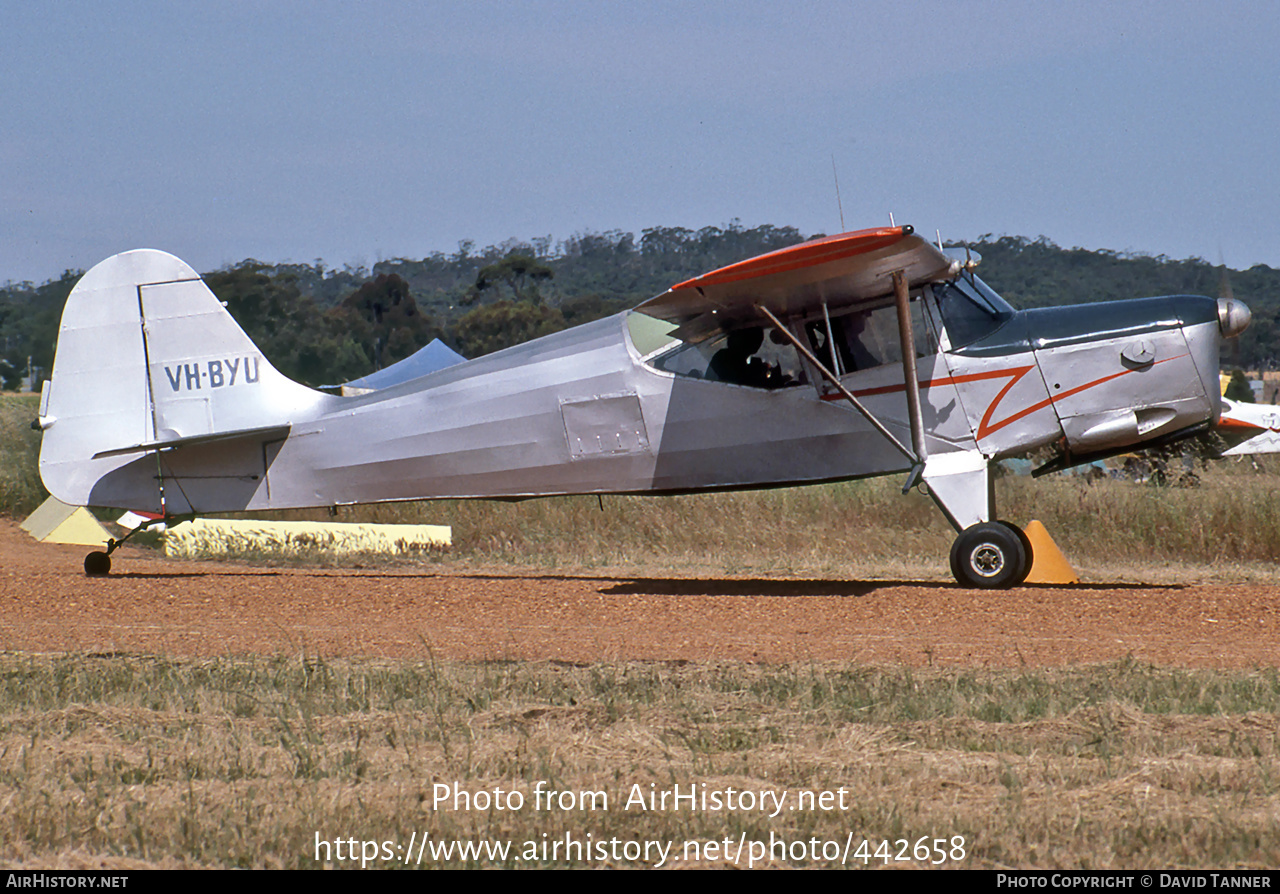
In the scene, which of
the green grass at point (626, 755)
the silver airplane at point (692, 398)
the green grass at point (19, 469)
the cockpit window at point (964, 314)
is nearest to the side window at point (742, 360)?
the silver airplane at point (692, 398)

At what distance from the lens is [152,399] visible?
11359 millimetres

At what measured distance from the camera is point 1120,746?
5.16 meters

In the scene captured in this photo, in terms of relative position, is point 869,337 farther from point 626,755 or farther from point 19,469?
point 19,469

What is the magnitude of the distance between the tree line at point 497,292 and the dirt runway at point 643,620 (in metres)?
3.36

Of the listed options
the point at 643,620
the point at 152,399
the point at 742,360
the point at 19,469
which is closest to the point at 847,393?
the point at 742,360

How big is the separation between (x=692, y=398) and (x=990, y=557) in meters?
2.66

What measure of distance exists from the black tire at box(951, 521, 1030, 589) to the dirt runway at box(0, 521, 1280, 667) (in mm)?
232

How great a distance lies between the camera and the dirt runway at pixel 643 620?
7.58 m

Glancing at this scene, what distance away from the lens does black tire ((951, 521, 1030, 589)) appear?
955cm

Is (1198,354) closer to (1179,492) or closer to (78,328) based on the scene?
(1179,492)

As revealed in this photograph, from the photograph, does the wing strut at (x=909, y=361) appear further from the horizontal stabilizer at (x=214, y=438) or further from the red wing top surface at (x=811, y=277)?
the horizontal stabilizer at (x=214, y=438)

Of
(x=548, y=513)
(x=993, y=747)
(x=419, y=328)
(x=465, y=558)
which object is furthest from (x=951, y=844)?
(x=419, y=328)

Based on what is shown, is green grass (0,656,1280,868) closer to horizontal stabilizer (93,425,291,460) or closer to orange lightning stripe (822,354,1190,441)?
orange lightning stripe (822,354,1190,441)

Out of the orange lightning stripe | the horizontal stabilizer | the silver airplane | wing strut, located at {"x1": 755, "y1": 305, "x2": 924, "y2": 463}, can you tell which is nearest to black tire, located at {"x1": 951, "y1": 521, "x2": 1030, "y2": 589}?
the silver airplane
